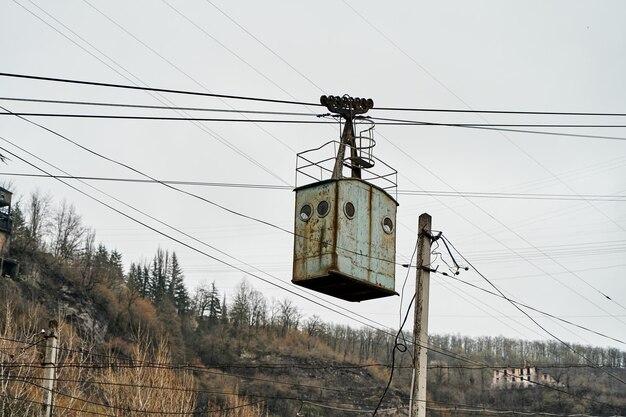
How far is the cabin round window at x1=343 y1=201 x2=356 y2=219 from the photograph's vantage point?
21594 mm

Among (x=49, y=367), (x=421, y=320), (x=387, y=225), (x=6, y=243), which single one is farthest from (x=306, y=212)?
(x=6, y=243)

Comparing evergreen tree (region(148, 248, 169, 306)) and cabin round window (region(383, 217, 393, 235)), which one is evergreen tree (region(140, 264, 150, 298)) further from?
cabin round window (region(383, 217, 393, 235))

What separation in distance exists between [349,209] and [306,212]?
1.06m

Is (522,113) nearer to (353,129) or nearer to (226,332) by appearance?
(353,129)

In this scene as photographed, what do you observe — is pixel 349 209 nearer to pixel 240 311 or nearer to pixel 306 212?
pixel 306 212

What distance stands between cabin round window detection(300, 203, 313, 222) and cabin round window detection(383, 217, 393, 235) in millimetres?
2004

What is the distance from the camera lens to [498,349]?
142500 mm

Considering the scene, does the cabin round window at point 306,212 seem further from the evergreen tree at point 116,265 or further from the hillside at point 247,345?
the evergreen tree at point 116,265

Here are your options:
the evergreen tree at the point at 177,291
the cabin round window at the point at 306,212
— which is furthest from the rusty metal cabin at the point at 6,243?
the cabin round window at the point at 306,212

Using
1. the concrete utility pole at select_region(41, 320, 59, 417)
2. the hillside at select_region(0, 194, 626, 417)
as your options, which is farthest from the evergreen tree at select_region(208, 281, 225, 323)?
the concrete utility pole at select_region(41, 320, 59, 417)

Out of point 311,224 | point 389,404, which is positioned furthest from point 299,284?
point 389,404

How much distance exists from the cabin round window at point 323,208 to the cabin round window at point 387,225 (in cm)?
178

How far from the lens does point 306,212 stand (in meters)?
22.0

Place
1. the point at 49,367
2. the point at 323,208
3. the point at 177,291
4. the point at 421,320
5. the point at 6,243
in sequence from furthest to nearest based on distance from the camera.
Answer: the point at 177,291, the point at 6,243, the point at 49,367, the point at 323,208, the point at 421,320
